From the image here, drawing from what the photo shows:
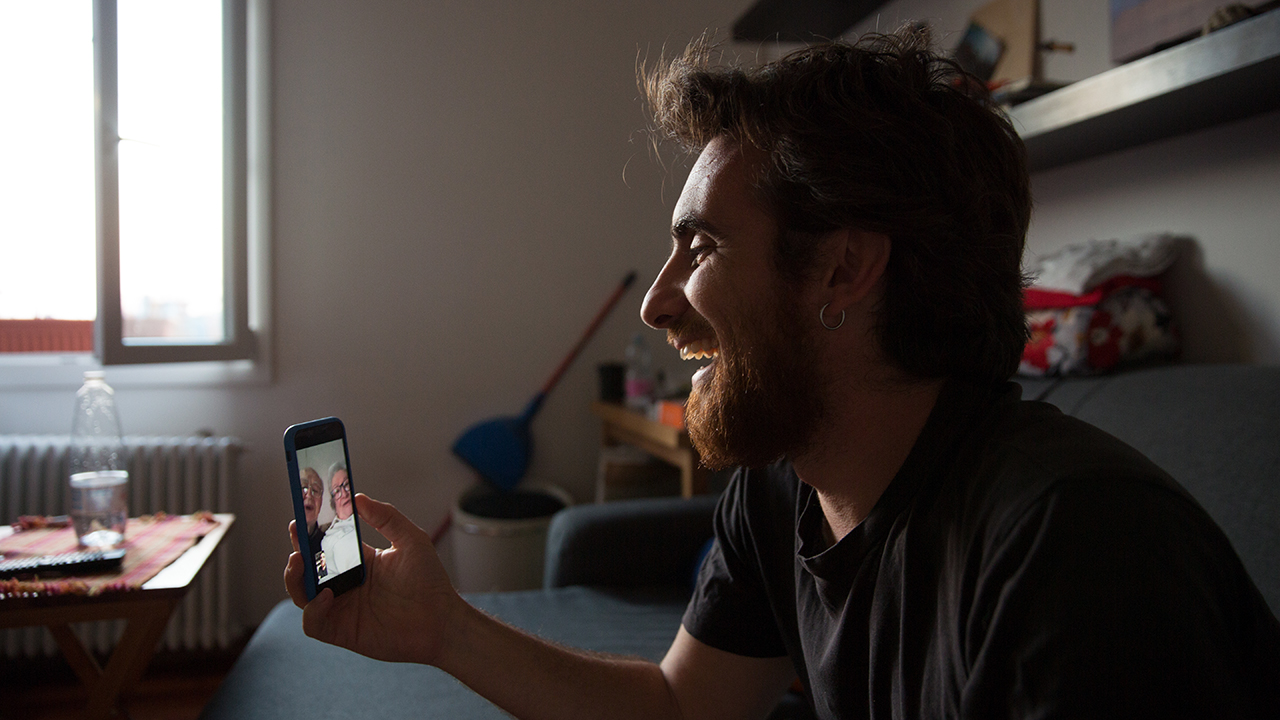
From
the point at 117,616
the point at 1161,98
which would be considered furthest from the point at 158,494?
the point at 1161,98

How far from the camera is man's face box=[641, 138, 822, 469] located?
729 millimetres

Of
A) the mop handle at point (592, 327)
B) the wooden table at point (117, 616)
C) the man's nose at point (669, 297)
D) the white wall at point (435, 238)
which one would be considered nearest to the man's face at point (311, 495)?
the man's nose at point (669, 297)

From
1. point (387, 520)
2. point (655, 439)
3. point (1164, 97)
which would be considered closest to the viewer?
point (387, 520)

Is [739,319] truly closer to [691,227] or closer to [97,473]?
[691,227]

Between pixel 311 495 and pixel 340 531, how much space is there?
0.05m

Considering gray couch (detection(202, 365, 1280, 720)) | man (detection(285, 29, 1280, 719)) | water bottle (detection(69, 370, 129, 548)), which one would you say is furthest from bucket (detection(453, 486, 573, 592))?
man (detection(285, 29, 1280, 719))

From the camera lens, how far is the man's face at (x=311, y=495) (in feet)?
2.42

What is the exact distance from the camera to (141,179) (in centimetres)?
198

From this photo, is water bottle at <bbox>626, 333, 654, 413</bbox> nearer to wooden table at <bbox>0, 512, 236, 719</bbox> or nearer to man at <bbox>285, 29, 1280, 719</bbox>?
wooden table at <bbox>0, 512, 236, 719</bbox>

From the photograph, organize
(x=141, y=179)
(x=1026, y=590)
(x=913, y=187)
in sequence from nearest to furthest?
(x=1026, y=590)
(x=913, y=187)
(x=141, y=179)

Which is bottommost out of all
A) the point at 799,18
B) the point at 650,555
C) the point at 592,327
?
the point at 650,555

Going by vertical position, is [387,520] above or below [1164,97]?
below

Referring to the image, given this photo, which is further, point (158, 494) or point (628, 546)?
point (158, 494)

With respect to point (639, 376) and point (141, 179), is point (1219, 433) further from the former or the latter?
point (141, 179)
